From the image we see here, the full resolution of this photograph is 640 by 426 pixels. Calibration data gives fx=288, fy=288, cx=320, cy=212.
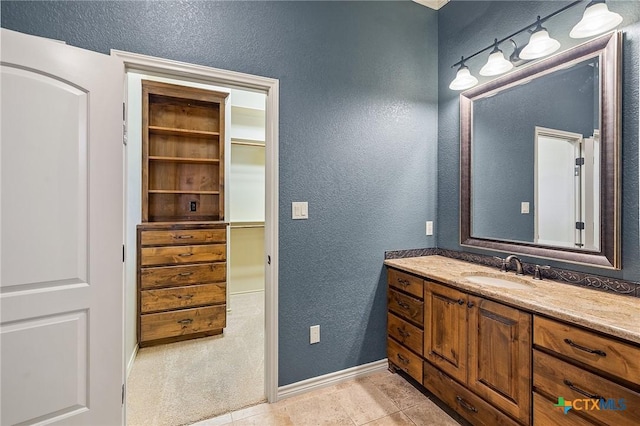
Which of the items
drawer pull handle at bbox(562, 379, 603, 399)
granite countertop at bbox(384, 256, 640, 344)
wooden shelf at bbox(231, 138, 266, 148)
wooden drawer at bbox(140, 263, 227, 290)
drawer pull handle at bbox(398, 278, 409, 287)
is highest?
wooden shelf at bbox(231, 138, 266, 148)

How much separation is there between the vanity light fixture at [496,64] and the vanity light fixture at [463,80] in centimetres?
14

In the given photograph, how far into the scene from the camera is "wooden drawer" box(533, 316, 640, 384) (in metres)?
1.02

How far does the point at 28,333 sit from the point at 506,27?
3250mm

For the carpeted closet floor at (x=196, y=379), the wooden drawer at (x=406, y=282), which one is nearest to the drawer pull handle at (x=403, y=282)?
the wooden drawer at (x=406, y=282)

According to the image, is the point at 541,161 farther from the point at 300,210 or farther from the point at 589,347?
the point at 300,210

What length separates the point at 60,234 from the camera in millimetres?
1368

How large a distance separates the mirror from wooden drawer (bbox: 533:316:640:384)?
0.59 meters

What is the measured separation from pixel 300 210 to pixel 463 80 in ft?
5.08

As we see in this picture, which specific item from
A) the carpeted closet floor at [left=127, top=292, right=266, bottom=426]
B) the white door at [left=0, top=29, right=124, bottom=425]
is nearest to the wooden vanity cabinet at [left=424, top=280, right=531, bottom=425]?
the carpeted closet floor at [left=127, top=292, right=266, bottom=426]

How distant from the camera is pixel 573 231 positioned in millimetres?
1653

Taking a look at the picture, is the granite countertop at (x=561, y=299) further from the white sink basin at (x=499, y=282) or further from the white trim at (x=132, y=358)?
the white trim at (x=132, y=358)

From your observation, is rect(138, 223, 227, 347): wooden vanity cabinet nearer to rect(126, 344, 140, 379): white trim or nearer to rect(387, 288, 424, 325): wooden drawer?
rect(126, 344, 140, 379): white trim

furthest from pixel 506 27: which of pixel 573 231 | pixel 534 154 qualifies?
pixel 573 231

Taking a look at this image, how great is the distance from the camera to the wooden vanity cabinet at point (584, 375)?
1023 millimetres
